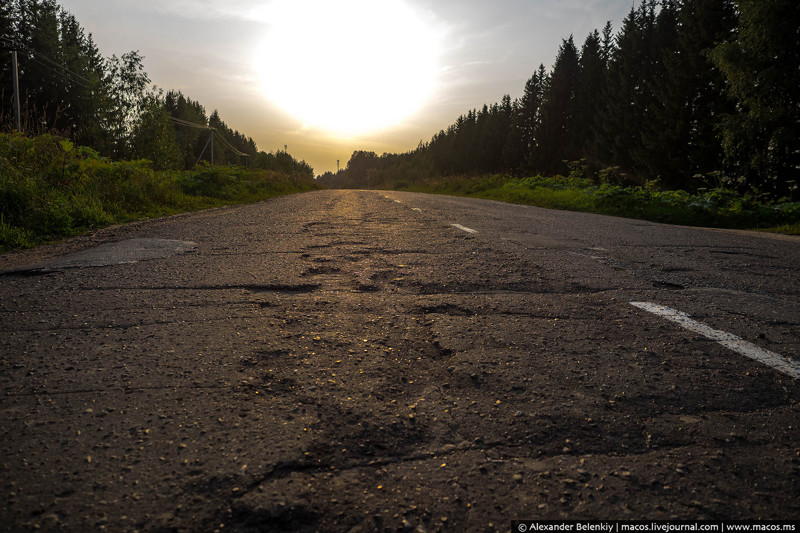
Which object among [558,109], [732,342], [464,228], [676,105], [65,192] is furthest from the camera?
[558,109]

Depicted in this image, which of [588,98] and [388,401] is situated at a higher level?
[588,98]

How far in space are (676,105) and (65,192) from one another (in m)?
29.7

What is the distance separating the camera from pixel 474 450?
1.38 m

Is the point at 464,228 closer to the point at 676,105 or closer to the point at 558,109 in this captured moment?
the point at 676,105

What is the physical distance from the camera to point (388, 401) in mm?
1686

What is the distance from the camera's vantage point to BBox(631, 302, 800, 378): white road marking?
2045 mm

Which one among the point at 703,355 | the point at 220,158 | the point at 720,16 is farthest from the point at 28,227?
the point at 220,158

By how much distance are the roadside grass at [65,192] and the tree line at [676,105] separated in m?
13.5

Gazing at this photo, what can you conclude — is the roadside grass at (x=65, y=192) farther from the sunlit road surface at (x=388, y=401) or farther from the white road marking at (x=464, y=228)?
the white road marking at (x=464, y=228)

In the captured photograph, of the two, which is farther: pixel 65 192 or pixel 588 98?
pixel 588 98

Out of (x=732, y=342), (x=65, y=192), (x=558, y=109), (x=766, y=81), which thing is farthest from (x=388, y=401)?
(x=558, y=109)

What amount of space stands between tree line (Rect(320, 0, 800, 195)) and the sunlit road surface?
39.9 feet

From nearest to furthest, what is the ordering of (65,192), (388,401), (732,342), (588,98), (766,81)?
(388,401) < (732,342) < (65,192) < (766,81) < (588,98)

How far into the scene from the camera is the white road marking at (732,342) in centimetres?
204
